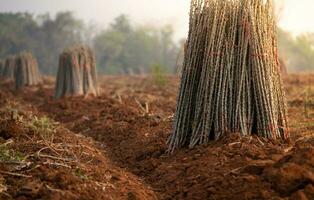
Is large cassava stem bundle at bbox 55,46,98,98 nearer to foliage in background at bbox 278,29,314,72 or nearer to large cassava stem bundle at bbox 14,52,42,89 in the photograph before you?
large cassava stem bundle at bbox 14,52,42,89

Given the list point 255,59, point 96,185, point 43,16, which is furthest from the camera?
point 43,16

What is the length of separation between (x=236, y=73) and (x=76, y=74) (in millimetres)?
8881

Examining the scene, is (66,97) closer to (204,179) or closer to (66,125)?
(66,125)

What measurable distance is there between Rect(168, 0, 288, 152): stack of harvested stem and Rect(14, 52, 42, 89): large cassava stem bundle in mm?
14330

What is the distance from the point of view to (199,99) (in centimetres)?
644

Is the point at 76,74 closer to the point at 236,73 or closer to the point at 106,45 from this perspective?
the point at 236,73

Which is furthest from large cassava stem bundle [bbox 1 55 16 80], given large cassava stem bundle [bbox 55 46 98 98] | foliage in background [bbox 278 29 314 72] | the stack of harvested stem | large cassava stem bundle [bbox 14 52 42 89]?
foliage in background [bbox 278 29 314 72]

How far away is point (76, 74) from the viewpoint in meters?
14.7

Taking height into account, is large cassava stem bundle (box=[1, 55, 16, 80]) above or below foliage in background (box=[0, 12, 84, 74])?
below

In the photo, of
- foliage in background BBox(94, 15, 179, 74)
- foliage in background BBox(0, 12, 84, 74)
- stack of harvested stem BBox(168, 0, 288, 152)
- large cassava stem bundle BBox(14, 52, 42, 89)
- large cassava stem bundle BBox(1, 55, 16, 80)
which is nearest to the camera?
stack of harvested stem BBox(168, 0, 288, 152)

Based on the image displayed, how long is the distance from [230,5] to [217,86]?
959 millimetres

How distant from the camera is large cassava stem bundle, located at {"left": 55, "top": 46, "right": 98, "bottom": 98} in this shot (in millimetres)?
14656

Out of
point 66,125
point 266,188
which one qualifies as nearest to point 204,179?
point 266,188

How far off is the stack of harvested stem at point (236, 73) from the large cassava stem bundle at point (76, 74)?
27.8ft
